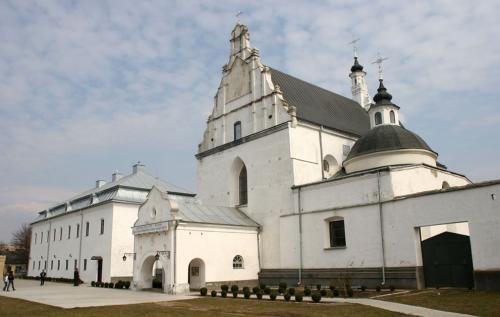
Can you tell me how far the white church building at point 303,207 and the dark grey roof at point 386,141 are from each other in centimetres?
9

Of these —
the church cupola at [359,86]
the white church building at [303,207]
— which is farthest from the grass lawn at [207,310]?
the church cupola at [359,86]

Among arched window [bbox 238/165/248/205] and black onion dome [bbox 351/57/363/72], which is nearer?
arched window [bbox 238/165/248/205]

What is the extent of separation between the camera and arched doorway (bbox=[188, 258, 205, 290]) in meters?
27.6

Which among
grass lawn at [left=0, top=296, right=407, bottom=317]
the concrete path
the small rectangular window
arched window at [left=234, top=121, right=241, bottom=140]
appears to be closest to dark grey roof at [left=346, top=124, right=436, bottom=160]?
the small rectangular window

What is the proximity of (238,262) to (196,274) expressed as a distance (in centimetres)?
293

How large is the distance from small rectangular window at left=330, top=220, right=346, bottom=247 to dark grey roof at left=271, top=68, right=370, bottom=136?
25.8 ft

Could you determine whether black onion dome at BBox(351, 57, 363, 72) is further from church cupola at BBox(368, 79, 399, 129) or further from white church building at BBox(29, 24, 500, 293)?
church cupola at BBox(368, 79, 399, 129)

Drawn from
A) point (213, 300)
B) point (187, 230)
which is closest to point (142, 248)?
point (187, 230)

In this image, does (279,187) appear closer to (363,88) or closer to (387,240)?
(387,240)

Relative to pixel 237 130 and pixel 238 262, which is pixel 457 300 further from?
pixel 237 130

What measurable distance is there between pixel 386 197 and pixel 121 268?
24730 mm

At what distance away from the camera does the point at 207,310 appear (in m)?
17.1

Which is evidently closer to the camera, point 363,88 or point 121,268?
point 121,268

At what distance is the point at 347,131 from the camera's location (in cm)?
3438
